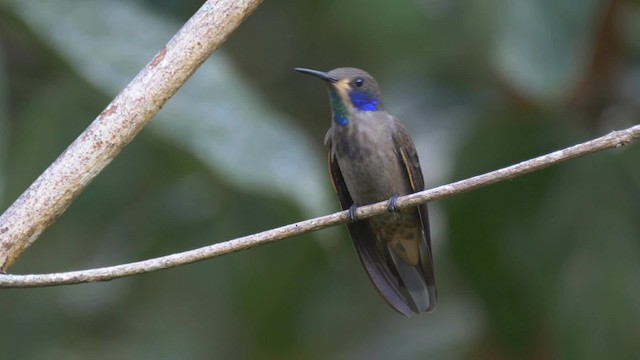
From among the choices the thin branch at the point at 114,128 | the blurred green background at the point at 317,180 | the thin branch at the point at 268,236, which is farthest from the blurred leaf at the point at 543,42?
the thin branch at the point at 114,128

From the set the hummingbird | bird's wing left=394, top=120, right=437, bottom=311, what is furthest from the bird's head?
bird's wing left=394, top=120, right=437, bottom=311

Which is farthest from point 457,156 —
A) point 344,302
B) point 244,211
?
point 344,302

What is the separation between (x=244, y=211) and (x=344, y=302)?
4.39ft

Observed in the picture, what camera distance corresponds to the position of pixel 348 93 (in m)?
4.49

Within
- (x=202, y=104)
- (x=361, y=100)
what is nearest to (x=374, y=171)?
(x=361, y=100)

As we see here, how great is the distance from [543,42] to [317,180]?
41.3 inches

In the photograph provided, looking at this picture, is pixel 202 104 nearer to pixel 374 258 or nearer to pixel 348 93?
pixel 348 93

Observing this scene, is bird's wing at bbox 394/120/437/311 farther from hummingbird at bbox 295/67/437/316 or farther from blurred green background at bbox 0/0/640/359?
blurred green background at bbox 0/0/640/359

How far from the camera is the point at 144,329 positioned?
240 inches

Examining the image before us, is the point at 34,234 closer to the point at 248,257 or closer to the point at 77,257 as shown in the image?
the point at 248,257

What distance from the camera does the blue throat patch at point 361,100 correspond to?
446 centimetres

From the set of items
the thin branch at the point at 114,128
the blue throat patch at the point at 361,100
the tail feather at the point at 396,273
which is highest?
the blue throat patch at the point at 361,100

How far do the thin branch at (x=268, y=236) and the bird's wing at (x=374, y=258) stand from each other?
1.43 metres

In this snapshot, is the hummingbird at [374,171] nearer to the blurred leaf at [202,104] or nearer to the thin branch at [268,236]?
the blurred leaf at [202,104]
